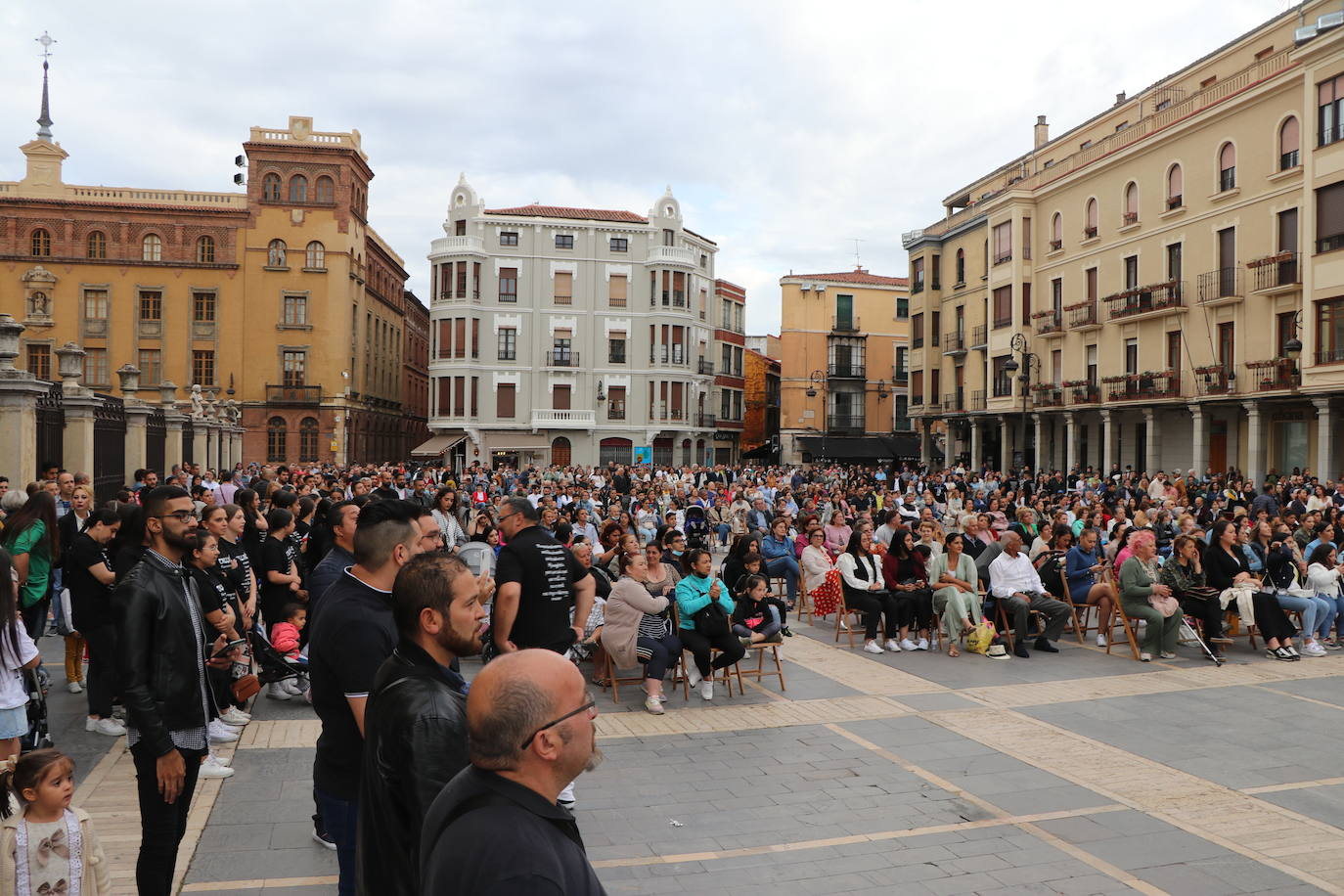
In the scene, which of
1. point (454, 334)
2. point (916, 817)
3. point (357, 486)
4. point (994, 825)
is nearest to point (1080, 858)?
point (994, 825)

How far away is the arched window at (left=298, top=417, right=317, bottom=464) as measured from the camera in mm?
49844

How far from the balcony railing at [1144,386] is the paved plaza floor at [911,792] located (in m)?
24.1

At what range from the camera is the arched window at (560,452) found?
52.9 m

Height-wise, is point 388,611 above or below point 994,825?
above

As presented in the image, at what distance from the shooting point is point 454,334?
51.5m

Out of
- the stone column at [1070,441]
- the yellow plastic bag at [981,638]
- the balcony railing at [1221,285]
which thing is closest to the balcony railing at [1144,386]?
the balcony railing at [1221,285]

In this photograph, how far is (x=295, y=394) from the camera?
49.5m

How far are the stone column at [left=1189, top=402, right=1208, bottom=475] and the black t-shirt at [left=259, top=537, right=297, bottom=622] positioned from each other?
29037 mm

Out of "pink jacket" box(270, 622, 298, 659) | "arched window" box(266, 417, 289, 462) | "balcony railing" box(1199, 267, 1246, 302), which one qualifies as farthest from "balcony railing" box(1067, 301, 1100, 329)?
"arched window" box(266, 417, 289, 462)

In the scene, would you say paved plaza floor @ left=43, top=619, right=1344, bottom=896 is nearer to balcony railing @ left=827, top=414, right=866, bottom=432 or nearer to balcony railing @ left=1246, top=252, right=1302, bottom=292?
balcony railing @ left=1246, top=252, right=1302, bottom=292

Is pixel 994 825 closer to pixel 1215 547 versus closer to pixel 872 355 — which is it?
pixel 1215 547

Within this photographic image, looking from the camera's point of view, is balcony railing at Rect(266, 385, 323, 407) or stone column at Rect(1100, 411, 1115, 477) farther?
balcony railing at Rect(266, 385, 323, 407)

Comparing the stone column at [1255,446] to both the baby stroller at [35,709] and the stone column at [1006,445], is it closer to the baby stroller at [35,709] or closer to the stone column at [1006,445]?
the stone column at [1006,445]

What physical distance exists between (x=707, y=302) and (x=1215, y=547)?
48.6 metres
